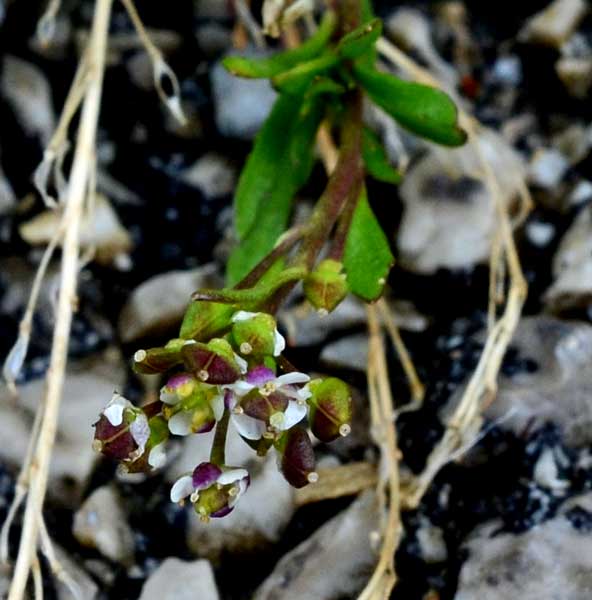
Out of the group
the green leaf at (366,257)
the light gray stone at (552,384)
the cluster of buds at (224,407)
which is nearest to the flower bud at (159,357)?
the cluster of buds at (224,407)

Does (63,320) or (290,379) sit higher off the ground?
(290,379)

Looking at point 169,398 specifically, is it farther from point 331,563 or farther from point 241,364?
point 331,563

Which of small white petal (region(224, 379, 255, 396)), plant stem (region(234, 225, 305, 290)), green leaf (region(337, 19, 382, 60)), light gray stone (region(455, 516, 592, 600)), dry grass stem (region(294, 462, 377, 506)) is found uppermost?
green leaf (region(337, 19, 382, 60))

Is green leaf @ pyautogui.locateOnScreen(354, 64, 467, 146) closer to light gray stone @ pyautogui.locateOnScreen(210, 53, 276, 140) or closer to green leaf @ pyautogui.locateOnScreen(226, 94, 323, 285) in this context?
green leaf @ pyautogui.locateOnScreen(226, 94, 323, 285)

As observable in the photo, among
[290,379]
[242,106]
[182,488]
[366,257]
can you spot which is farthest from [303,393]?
[242,106]

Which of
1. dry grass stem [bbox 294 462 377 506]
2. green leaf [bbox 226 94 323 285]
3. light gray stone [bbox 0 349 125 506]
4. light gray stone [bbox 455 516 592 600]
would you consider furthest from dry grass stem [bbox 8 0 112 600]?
light gray stone [bbox 455 516 592 600]

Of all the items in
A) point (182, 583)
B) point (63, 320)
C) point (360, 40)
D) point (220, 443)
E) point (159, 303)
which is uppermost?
point (360, 40)

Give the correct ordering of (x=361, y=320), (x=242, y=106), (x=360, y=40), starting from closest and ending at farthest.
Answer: (x=360, y=40) < (x=361, y=320) < (x=242, y=106)

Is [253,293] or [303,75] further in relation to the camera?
[303,75]
